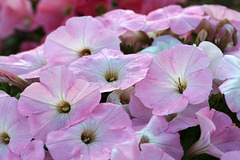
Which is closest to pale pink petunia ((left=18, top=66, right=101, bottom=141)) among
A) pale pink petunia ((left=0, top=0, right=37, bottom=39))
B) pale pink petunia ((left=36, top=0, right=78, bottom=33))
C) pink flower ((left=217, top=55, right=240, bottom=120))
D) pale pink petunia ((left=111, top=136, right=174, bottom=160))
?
pale pink petunia ((left=111, top=136, right=174, bottom=160))

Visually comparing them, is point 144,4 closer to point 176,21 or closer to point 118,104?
point 176,21

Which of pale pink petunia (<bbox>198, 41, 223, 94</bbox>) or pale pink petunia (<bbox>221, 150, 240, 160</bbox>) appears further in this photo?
pale pink petunia (<bbox>198, 41, 223, 94</bbox>)

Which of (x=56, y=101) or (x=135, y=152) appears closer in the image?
(x=135, y=152)

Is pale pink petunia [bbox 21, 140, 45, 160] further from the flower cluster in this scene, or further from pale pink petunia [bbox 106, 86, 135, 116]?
pale pink petunia [bbox 106, 86, 135, 116]

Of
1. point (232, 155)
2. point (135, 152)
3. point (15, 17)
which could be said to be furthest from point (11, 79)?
point (15, 17)

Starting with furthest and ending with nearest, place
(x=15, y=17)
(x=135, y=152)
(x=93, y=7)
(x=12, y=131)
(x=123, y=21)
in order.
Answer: (x=15, y=17)
(x=93, y=7)
(x=123, y=21)
(x=12, y=131)
(x=135, y=152)

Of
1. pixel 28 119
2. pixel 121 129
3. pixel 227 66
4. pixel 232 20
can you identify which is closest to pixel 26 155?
pixel 28 119
